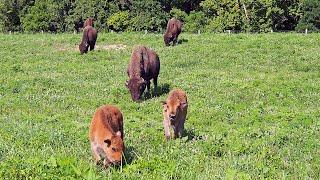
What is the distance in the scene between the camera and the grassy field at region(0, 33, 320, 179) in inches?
347

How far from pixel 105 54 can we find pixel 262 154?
72.0ft

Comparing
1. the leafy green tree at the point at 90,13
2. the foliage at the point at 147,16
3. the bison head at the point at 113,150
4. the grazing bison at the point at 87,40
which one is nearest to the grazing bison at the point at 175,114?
the bison head at the point at 113,150

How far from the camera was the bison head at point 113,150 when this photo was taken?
8.60 meters

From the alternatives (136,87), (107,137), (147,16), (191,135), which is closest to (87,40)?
(136,87)

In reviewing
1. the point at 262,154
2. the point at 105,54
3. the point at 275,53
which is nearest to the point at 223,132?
the point at 262,154

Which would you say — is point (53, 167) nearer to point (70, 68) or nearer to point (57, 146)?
point (57, 146)

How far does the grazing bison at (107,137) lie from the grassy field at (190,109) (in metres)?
0.24

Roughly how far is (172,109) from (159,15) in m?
61.8

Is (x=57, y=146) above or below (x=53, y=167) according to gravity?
below

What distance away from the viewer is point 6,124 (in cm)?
1318

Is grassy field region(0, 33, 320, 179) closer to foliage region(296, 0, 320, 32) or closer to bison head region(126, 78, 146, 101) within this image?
bison head region(126, 78, 146, 101)

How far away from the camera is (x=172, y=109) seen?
1135cm

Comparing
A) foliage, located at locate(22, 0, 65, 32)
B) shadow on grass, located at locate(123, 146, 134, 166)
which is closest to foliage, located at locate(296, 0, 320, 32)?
foliage, located at locate(22, 0, 65, 32)

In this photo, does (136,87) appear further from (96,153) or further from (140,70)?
(96,153)
